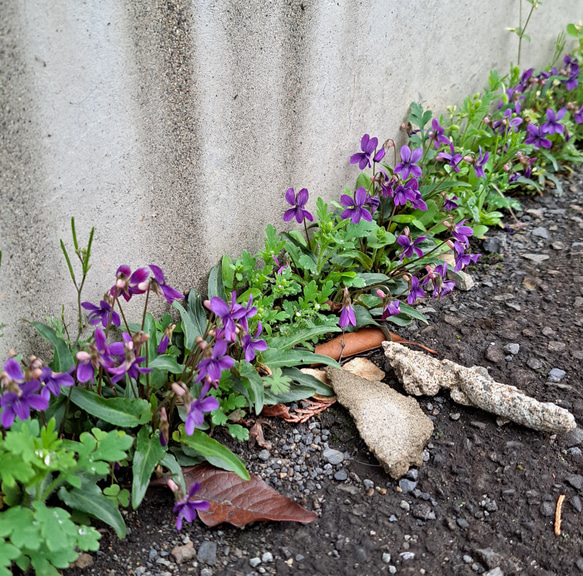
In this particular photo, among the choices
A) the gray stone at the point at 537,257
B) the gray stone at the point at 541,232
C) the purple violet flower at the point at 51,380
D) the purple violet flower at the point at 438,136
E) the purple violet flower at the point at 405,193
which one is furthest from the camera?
the gray stone at the point at 541,232

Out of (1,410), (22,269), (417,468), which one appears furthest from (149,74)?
(417,468)

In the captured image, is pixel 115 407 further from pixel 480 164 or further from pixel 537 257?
pixel 537 257

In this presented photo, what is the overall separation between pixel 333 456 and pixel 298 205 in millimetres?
1200

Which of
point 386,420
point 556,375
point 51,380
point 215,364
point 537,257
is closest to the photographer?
point 51,380

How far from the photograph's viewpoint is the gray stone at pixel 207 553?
1.92 metres

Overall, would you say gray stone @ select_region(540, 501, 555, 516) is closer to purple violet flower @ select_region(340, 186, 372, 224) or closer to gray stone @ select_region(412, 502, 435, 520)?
gray stone @ select_region(412, 502, 435, 520)

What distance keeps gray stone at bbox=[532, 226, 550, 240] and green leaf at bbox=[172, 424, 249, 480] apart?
2.64m

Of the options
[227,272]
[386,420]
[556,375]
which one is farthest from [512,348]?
[227,272]

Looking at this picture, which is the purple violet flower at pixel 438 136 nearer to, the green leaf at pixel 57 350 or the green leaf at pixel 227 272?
the green leaf at pixel 227 272

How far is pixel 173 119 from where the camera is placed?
234 cm

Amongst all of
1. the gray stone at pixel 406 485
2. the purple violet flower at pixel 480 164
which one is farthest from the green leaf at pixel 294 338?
the purple violet flower at pixel 480 164

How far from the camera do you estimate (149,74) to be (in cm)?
219

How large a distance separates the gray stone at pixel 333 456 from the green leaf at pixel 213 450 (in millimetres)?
402

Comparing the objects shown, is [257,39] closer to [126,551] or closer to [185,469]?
[185,469]
